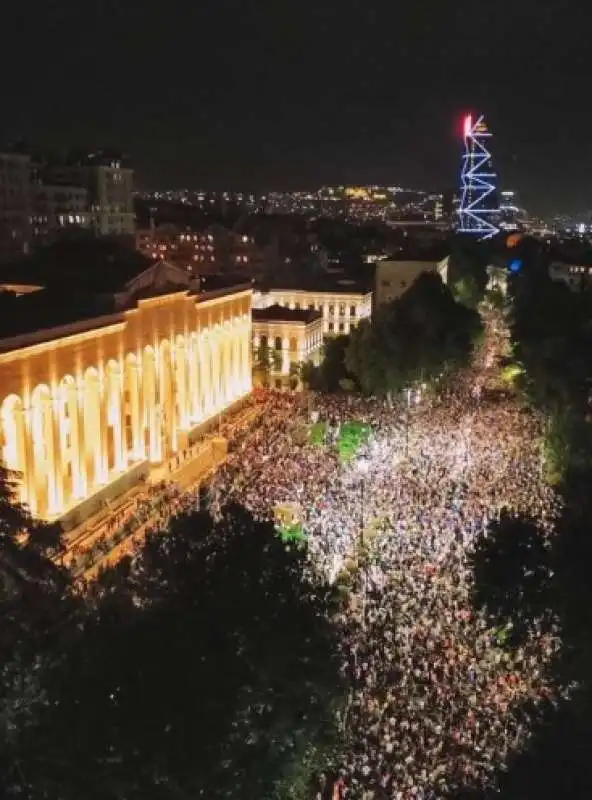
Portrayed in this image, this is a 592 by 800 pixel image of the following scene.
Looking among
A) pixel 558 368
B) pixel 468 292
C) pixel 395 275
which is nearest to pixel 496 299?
pixel 468 292

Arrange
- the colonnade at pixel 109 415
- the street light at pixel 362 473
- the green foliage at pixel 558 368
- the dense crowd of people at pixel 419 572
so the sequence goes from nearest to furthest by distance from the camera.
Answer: the dense crowd of people at pixel 419 572 → the street light at pixel 362 473 → the colonnade at pixel 109 415 → the green foliage at pixel 558 368

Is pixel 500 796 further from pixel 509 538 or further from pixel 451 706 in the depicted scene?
pixel 509 538

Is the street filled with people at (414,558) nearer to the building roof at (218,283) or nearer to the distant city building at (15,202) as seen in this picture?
the building roof at (218,283)

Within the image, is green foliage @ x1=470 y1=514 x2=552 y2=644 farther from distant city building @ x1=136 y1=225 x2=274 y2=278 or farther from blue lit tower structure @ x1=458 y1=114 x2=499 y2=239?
blue lit tower structure @ x1=458 y1=114 x2=499 y2=239

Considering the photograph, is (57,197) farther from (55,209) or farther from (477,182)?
(477,182)

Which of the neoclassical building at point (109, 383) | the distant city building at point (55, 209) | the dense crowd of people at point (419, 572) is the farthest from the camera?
the distant city building at point (55, 209)

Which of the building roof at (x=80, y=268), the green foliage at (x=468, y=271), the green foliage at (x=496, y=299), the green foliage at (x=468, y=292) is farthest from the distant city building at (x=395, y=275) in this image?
the building roof at (x=80, y=268)
